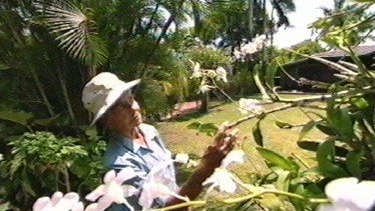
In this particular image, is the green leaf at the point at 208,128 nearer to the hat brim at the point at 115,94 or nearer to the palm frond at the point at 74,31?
the hat brim at the point at 115,94

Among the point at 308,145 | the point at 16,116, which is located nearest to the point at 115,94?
the point at 308,145

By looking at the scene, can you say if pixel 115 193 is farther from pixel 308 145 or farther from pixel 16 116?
pixel 16 116

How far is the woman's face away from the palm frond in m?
3.60

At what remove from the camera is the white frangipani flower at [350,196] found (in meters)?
0.25

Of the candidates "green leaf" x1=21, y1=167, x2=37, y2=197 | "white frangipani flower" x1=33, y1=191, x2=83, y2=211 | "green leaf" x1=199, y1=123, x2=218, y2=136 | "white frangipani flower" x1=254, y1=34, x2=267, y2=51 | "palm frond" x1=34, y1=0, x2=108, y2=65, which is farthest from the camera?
"palm frond" x1=34, y1=0, x2=108, y2=65

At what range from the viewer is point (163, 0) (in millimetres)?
5762

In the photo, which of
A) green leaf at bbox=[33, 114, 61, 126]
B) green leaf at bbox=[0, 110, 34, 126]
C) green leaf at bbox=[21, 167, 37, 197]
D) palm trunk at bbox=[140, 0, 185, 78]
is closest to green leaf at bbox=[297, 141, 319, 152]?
green leaf at bbox=[21, 167, 37, 197]

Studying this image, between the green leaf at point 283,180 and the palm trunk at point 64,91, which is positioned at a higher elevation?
the green leaf at point 283,180

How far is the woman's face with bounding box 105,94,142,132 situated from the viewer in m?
1.46

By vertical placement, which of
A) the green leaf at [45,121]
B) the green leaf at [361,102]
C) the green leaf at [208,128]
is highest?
the green leaf at [361,102]

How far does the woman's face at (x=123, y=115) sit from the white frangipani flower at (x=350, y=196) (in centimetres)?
119

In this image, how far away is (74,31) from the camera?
5113 millimetres

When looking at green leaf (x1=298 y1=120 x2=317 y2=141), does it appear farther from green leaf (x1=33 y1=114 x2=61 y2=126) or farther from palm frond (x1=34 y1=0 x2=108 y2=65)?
green leaf (x1=33 y1=114 x2=61 y2=126)

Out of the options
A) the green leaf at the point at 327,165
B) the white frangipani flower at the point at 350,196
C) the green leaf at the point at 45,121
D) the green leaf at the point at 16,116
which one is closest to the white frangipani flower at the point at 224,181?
the green leaf at the point at 327,165
